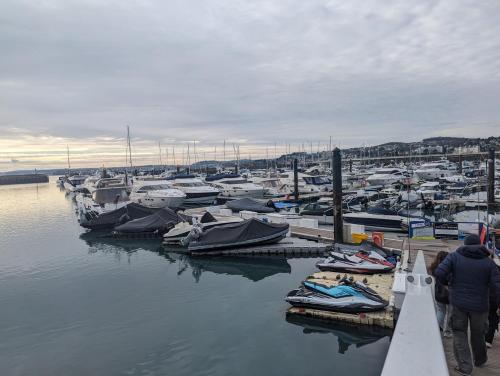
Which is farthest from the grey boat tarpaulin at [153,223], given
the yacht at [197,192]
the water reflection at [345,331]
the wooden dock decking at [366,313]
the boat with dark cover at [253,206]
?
the water reflection at [345,331]

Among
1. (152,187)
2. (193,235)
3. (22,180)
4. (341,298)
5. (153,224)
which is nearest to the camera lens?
(341,298)

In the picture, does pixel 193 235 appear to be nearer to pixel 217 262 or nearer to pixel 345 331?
pixel 217 262

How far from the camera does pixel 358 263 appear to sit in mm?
15281

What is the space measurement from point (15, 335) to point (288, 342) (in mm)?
8519

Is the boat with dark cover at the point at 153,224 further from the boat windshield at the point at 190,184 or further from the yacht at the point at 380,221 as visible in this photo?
the boat windshield at the point at 190,184

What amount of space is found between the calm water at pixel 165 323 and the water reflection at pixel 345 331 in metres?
0.04

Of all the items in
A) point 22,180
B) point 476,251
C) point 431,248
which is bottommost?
point 431,248

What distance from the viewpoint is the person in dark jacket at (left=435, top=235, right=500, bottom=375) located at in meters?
5.45

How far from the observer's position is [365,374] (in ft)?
29.0

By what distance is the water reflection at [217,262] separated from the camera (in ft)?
59.7

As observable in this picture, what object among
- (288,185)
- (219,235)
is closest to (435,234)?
(219,235)

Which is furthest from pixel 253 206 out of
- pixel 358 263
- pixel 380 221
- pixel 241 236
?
pixel 358 263

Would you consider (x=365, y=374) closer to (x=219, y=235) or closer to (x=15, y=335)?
(x=15, y=335)

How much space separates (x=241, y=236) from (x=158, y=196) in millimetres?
19651
